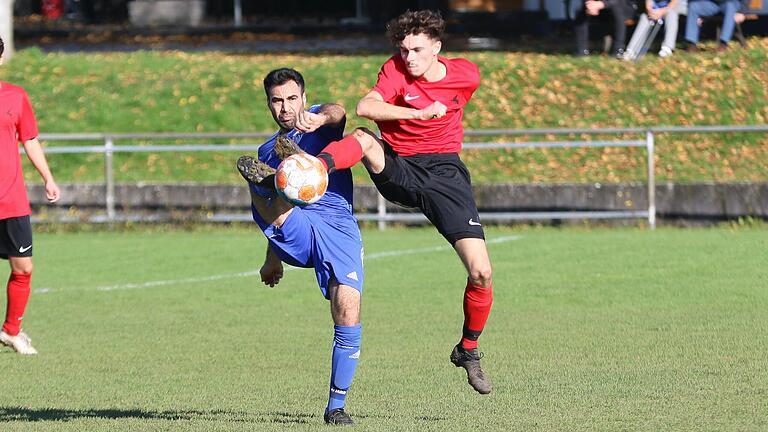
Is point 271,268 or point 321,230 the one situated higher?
point 321,230

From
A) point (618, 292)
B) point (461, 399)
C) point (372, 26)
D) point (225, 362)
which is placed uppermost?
point (461, 399)

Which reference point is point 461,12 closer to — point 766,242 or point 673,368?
point 766,242

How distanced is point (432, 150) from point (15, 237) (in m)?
3.57

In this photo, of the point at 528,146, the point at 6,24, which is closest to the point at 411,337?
the point at 528,146

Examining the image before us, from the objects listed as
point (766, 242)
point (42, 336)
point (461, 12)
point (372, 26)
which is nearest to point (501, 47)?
point (461, 12)

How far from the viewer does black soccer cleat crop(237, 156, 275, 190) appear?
7.49m

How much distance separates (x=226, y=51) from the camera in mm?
27578

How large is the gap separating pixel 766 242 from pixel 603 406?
28.1ft

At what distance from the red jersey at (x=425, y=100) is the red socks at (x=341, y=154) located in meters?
0.48

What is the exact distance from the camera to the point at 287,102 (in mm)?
7738

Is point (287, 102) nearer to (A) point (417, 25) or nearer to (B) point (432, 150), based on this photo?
(A) point (417, 25)

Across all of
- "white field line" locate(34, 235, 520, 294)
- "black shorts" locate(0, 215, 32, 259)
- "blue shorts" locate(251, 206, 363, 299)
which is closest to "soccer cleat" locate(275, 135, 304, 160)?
"blue shorts" locate(251, 206, 363, 299)

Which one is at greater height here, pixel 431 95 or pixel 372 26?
pixel 431 95

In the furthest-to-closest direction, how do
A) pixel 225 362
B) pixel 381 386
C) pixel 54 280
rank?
pixel 54 280, pixel 225 362, pixel 381 386
